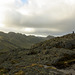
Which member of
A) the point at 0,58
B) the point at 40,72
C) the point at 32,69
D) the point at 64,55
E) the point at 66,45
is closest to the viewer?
the point at 40,72

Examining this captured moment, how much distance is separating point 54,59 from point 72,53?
8611mm

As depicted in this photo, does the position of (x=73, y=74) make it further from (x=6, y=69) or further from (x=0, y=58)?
(x=0, y=58)

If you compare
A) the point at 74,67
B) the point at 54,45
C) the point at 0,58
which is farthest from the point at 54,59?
the point at 0,58

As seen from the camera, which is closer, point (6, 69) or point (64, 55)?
point (6, 69)

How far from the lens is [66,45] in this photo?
43.1 metres

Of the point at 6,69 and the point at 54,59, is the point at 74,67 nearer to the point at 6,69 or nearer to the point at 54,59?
the point at 54,59

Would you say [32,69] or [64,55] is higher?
[64,55]

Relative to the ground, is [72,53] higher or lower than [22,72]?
higher

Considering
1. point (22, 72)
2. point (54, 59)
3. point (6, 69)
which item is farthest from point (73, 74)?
point (6, 69)

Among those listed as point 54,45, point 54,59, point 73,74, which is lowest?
point 73,74

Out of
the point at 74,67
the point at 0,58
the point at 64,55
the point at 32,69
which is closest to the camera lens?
the point at 32,69

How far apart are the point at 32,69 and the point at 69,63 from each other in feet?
42.8

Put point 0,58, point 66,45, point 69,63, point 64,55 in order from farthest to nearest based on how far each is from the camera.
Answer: point 66,45 → point 0,58 → point 64,55 → point 69,63

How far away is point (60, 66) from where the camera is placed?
89.4 ft
